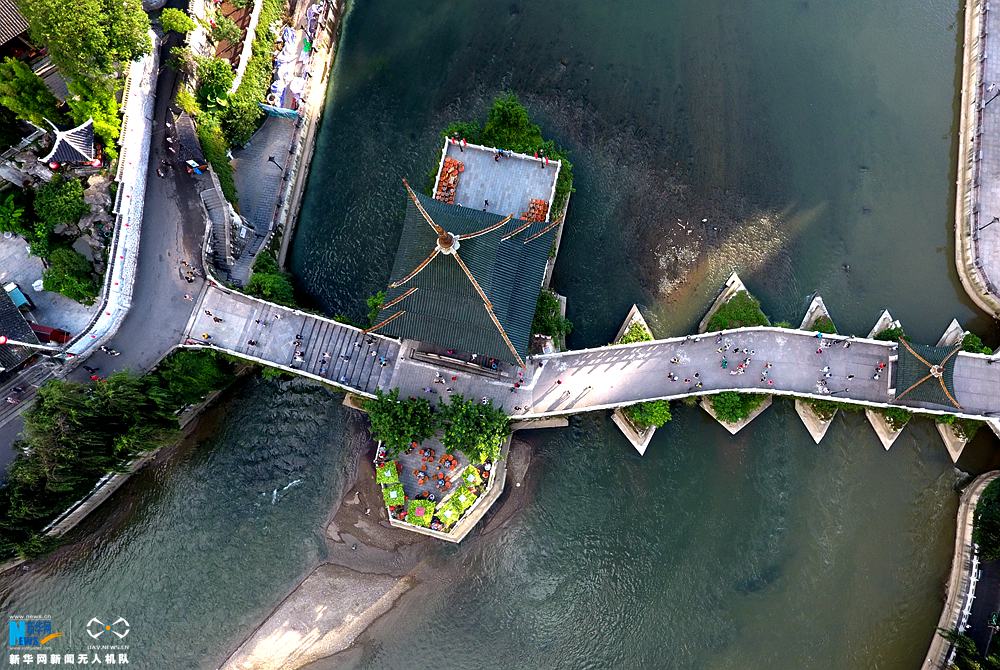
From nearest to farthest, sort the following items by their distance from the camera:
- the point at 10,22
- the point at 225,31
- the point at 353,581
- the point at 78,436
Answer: the point at 78,436 < the point at 10,22 < the point at 225,31 < the point at 353,581

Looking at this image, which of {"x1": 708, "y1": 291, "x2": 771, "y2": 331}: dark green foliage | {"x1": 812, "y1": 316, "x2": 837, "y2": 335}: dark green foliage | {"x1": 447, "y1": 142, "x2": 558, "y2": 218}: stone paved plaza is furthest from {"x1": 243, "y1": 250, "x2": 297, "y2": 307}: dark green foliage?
{"x1": 812, "y1": 316, "x2": 837, "y2": 335}: dark green foliage

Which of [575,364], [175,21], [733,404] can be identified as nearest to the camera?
[175,21]

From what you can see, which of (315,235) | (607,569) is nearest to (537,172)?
(315,235)

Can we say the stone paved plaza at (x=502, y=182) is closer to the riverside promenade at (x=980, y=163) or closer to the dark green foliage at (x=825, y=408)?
the dark green foliage at (x=825, y=408)

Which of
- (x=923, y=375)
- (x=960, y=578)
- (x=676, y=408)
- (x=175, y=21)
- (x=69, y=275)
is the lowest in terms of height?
(x=960, y=578)

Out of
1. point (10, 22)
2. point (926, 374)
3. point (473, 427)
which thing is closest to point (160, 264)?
point (10, 22)

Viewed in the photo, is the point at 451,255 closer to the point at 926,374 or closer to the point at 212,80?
the point at 212,80
